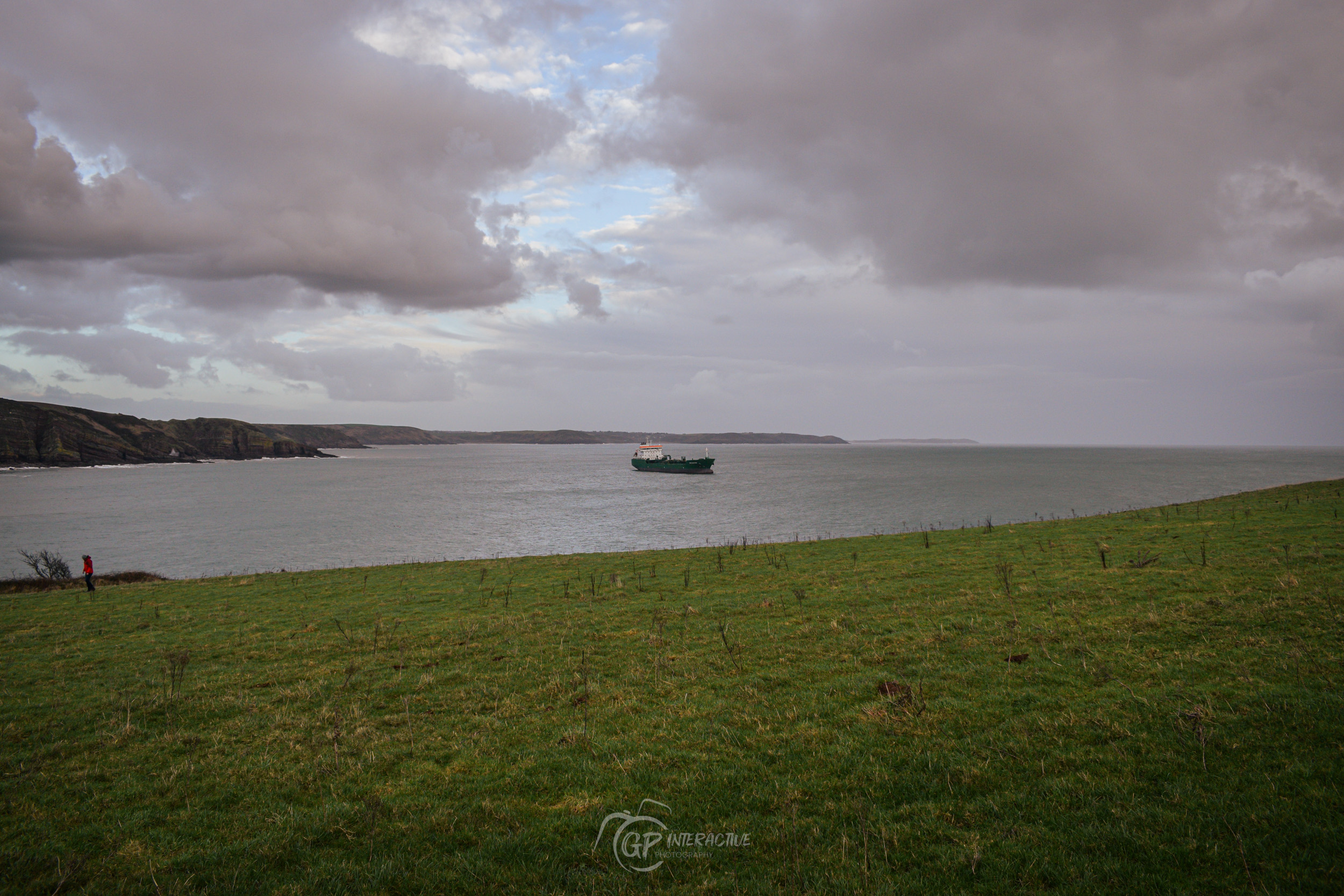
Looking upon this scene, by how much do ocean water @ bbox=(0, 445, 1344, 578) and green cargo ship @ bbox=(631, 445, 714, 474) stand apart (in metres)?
4.99

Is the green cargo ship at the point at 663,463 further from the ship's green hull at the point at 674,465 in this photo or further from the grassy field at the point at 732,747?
the grassy field at the point at 732,747

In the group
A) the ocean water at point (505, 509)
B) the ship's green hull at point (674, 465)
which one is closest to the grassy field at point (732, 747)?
the ocean water at point (505, 509)

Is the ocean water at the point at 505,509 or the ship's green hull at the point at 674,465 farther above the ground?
the ship's green hull at the point at 674,465

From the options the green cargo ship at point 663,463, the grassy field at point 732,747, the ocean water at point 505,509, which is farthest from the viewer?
the green cargo ship at point 663,463

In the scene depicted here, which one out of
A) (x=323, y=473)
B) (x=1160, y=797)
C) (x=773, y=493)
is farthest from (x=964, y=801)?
(x=323, y=473)

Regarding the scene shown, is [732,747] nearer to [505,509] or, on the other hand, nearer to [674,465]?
[505,509]

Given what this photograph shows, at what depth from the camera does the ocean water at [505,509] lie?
165 ft

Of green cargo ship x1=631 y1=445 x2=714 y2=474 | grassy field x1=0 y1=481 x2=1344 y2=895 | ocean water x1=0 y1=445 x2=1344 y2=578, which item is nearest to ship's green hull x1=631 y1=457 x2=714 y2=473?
green cargo ship x1=631 y1=445 x2=714 y2=474

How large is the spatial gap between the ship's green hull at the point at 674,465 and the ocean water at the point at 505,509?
4750mm

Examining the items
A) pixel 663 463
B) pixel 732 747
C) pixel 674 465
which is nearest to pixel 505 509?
pixel 732 747

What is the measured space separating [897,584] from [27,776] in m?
20.1

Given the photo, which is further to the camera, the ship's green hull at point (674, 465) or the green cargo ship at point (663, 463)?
the green cargo ship at point (663, 463)

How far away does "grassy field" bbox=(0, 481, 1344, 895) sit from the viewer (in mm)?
5969

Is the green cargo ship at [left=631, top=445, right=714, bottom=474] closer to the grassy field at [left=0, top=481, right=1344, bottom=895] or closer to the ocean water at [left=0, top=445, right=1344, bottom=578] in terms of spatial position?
the ocean water at [left=0, top=445, right=1344, bottom=578]
